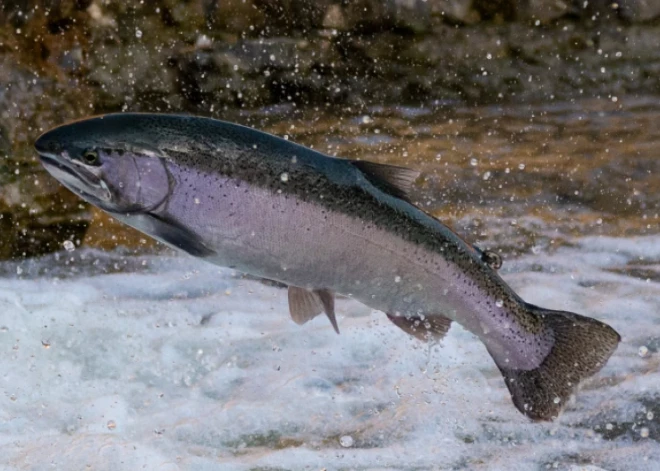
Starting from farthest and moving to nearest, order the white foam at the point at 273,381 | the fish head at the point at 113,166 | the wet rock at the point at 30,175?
1. the wet rock at the point at 30,175
2. the white foam at the point at 273,381
3. the fish head at the point at 113,166

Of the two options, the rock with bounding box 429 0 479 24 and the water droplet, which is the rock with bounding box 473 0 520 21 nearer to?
the rock with bounding box 429 0 479 24

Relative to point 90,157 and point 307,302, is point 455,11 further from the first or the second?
point 90,157

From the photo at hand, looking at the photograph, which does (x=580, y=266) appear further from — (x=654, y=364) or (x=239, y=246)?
(x=239, y=246)

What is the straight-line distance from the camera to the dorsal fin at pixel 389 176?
2.09 metres

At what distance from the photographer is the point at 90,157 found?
6.49 ft

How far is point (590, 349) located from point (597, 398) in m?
1.44

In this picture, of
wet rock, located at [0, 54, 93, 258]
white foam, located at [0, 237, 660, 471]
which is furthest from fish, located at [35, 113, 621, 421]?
wet rock, located at [0, 54, 93, 258]

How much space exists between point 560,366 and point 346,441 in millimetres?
1246

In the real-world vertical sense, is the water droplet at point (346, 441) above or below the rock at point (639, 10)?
below

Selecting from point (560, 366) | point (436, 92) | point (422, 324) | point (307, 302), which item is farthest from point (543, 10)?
point (307, 302)

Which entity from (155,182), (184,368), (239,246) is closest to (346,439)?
(184,368)

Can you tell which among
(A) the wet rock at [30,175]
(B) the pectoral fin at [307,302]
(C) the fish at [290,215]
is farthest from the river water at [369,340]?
(C) the fish at [290,215]

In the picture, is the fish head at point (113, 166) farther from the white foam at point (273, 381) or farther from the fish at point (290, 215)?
the white foam at point (273, 381)

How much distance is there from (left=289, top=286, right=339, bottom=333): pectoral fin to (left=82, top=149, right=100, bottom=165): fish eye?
25.4 inches
